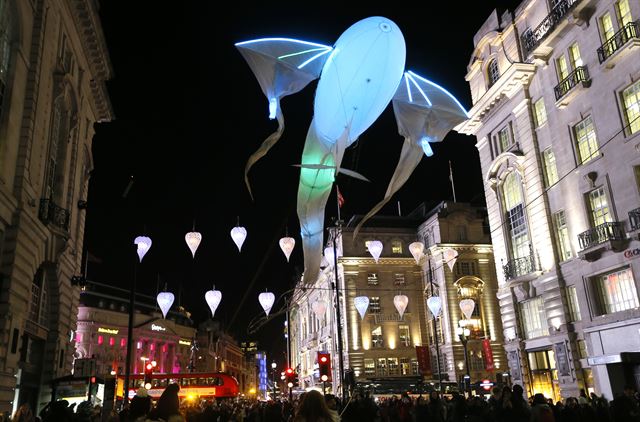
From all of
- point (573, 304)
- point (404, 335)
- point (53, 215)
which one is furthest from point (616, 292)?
point (404, 335)

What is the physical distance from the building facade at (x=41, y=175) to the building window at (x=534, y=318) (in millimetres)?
24031

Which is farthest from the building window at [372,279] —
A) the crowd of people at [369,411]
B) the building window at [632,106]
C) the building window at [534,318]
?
the building window at [632,106]

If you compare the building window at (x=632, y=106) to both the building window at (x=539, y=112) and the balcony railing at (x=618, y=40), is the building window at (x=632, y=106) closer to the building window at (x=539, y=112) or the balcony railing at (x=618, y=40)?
the balcony railing at (x=618, y=40)

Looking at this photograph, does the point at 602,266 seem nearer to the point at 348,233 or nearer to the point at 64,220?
the point at 64,220

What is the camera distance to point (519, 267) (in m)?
31.5

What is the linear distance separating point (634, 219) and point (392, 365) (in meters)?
50.0

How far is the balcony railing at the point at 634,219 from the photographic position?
75.3 feet

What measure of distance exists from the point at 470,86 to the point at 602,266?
56.0ft

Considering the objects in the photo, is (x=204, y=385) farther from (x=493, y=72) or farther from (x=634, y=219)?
(x=634, y=219)

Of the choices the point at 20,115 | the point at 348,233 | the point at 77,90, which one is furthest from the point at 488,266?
the point at 20,115

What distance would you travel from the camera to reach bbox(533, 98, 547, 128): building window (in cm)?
3047

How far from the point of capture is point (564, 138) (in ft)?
91.8

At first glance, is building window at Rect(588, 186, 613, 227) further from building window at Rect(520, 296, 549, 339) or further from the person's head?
the person's head

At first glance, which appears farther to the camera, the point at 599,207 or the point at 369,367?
the point at 369,367
